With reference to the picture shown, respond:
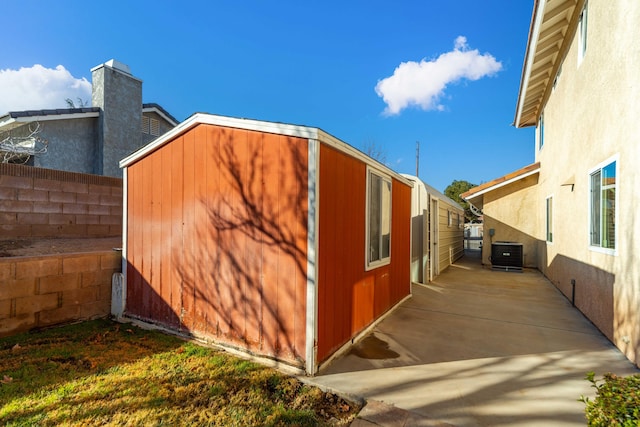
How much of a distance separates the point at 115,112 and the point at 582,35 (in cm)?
1305

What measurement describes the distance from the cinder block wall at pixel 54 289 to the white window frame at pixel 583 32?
8.69 m

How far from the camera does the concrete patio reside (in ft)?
7.95

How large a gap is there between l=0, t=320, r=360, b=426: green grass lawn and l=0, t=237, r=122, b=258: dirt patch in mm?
1306

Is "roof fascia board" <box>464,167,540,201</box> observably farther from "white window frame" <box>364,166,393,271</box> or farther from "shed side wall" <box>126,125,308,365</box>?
"shed side wall" <box>126,125,308,365</box>

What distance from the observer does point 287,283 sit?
314cm

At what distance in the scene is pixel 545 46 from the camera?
7527 mm

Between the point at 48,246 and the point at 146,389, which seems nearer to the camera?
the point at 146,389

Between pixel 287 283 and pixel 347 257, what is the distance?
0.85 meters

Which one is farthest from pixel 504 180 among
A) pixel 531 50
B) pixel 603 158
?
pixel 603 158

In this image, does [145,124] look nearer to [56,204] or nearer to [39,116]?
[39,116]

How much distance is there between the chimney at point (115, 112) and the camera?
34.3 ft

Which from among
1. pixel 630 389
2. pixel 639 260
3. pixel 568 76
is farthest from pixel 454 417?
pixel 568 76

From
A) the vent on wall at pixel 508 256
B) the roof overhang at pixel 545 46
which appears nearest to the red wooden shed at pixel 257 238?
the roof overhang at pixel 545 46

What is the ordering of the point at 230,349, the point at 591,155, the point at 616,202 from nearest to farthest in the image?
1. the point at 230,349
2. the point at 616,202
3. the point at 591,155
